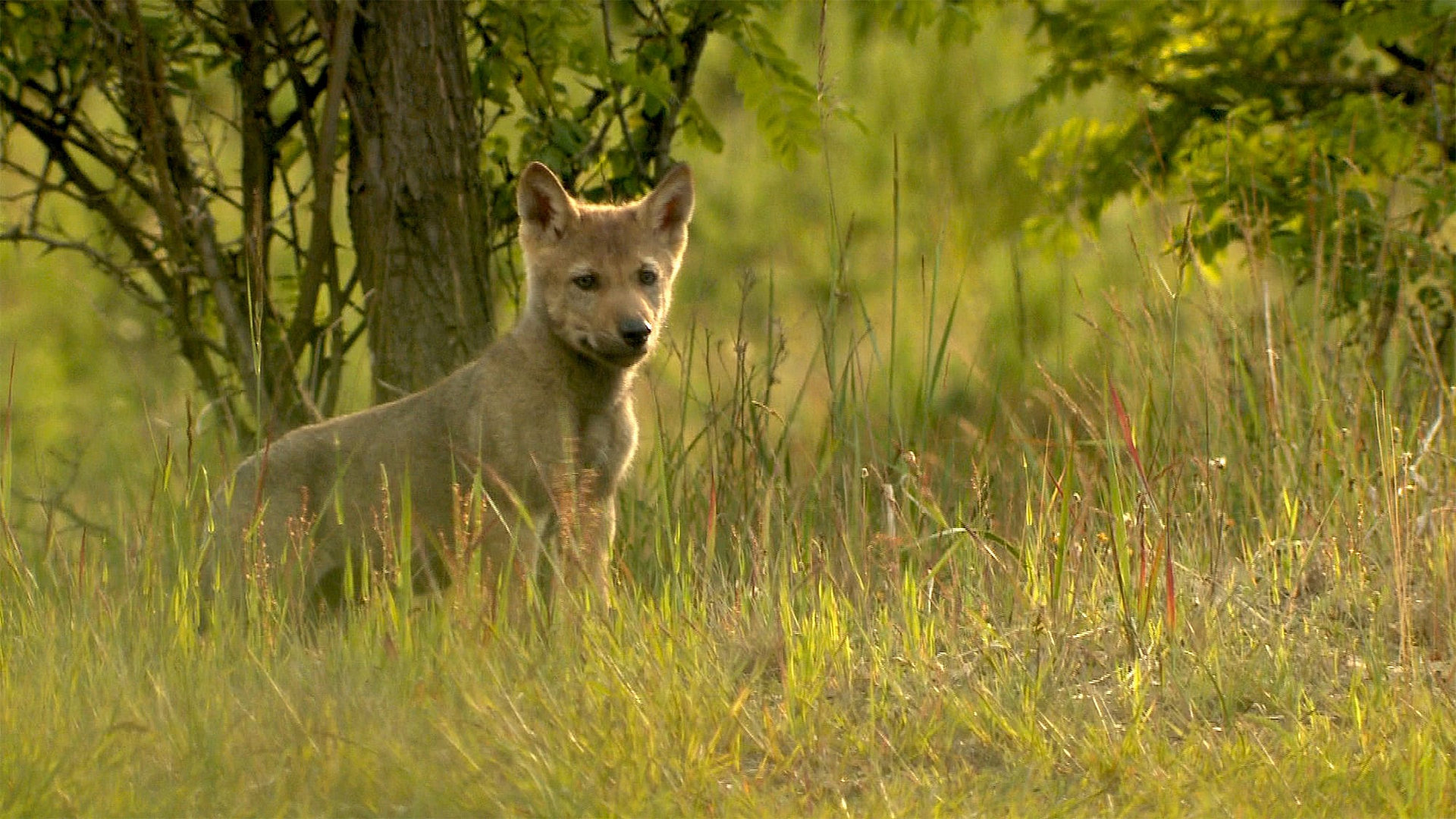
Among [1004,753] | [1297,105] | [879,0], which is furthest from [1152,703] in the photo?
[1297,105]

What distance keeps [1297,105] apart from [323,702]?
606 cm

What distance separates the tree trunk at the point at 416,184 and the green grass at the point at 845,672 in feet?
4.59

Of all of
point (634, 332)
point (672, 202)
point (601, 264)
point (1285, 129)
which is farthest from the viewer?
point (1285, 129)

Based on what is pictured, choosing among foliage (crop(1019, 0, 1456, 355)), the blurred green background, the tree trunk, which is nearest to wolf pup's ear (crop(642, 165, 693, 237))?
the tree trunk

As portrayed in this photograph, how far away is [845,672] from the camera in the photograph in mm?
4051

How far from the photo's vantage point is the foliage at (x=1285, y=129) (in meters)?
6.94

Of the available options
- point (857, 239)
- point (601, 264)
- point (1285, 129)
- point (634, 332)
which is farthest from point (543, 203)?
point (857, 239)

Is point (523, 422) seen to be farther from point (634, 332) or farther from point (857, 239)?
point (857, 239)

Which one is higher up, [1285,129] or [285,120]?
[285,120]

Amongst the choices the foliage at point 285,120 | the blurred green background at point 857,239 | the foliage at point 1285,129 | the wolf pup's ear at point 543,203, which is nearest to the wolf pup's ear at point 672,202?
the wolf pup's ear at point 543,203

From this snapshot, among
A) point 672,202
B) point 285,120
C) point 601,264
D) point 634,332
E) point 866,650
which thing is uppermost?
point 285,120

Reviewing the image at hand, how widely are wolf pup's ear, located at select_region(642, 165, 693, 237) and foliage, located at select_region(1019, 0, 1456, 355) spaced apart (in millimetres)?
2162

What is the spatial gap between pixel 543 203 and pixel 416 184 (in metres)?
0.72

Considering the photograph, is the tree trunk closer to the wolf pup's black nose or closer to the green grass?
the wolf pup's black nose
